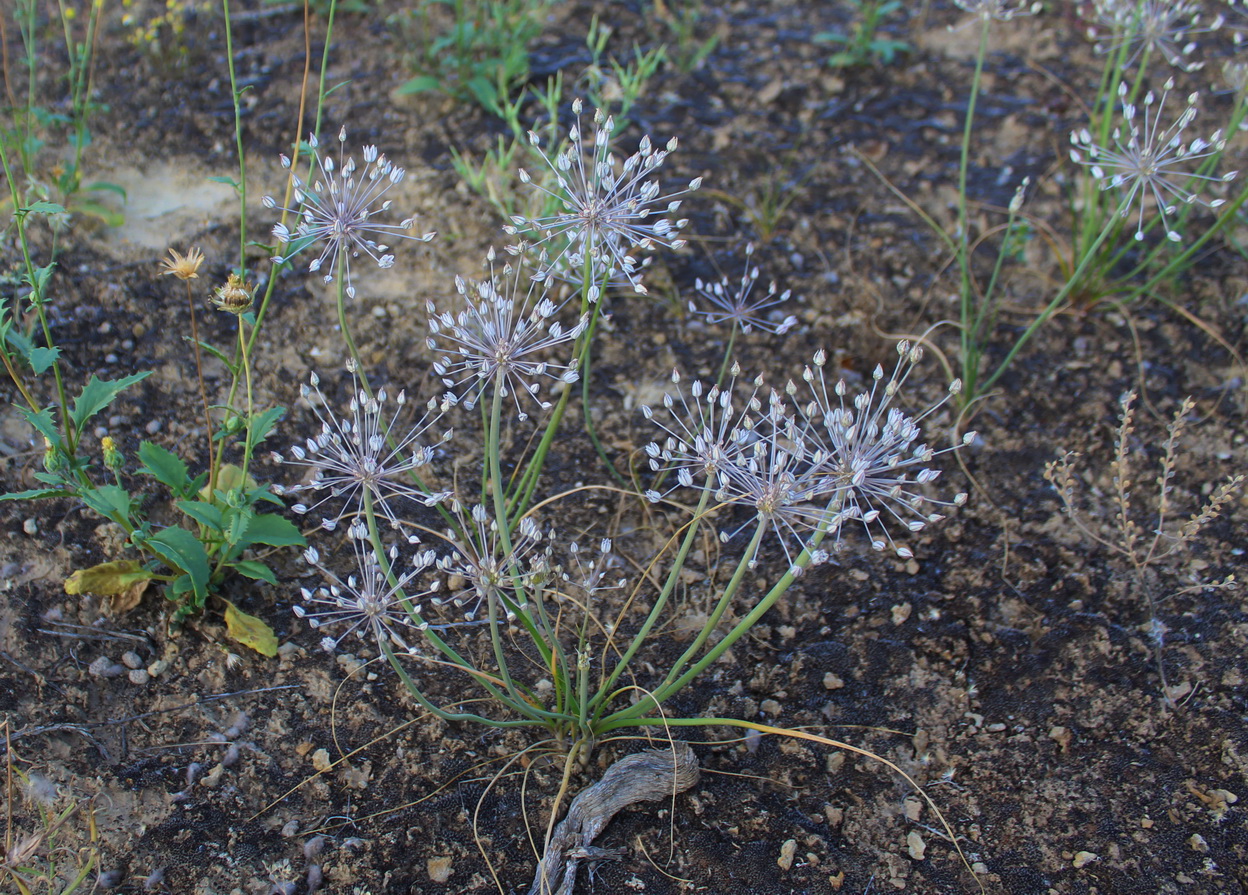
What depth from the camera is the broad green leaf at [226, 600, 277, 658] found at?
233 centimetres

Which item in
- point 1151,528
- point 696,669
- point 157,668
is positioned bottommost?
point 157,668

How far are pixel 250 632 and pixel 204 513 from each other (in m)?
0.36

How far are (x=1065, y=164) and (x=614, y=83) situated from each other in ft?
6.97

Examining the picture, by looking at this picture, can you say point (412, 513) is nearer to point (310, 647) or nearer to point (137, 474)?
point (310, 647)

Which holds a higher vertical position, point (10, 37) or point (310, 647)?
point (10, 37)

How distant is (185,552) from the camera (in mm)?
2225

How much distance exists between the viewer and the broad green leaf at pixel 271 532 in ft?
7.62

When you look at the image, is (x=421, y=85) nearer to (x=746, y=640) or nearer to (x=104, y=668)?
(x=104, y=668)

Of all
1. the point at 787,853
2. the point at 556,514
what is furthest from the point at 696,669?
the point at 556,514

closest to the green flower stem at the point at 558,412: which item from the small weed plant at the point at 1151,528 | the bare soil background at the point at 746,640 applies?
the bare soil background at the point at 746,640

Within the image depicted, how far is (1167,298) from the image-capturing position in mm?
3514

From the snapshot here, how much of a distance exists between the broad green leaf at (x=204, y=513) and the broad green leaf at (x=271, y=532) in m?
0.08

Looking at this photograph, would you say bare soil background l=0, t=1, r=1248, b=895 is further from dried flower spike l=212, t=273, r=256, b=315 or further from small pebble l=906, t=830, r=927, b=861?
dried flower spike l=212, t=273, r=256, b=315

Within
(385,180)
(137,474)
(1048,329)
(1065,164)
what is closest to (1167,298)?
(1048,329)
